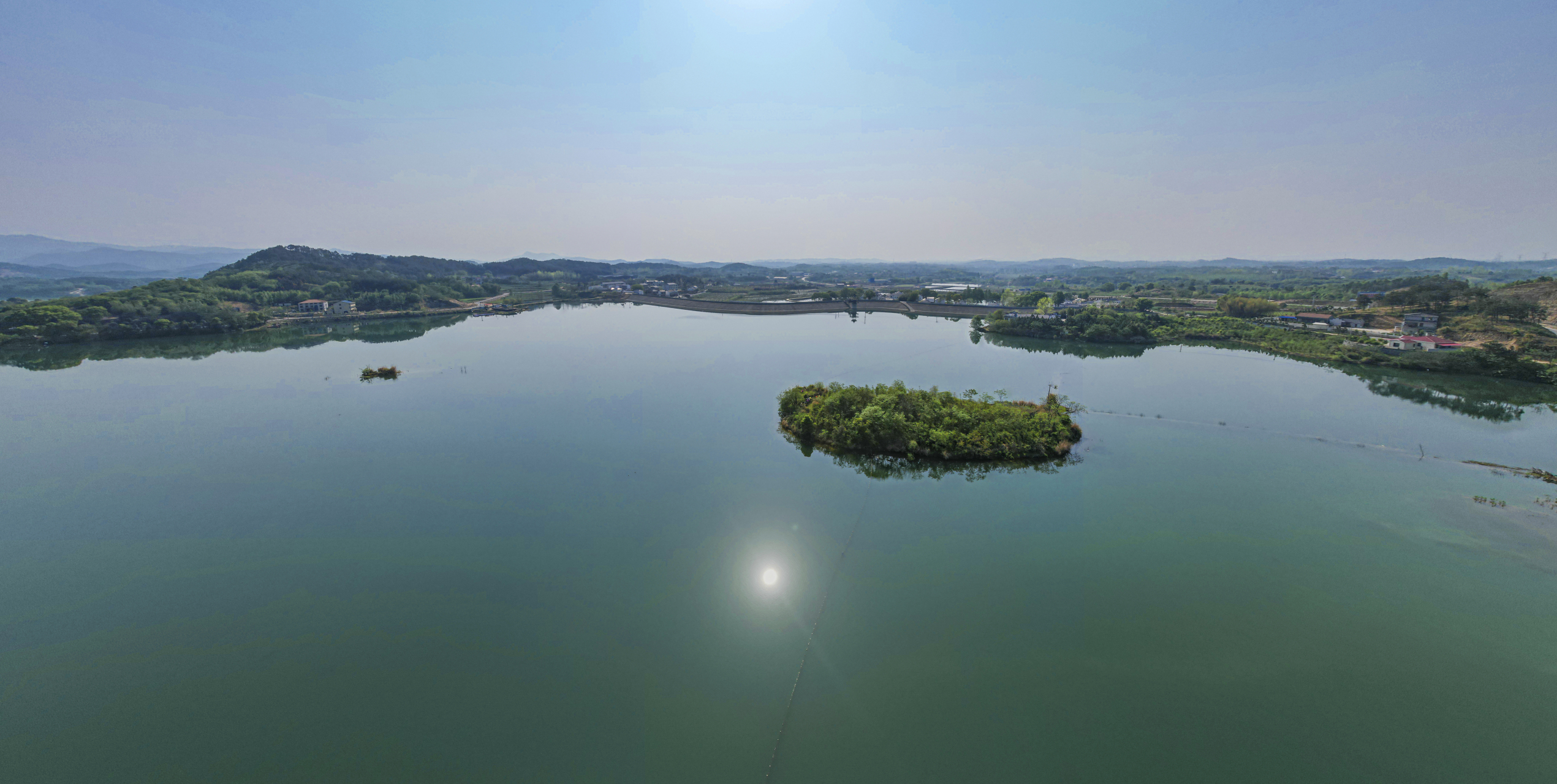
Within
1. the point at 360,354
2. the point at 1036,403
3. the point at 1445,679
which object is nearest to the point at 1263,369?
the point at 1036,403

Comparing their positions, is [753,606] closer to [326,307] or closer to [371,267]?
[326,307]

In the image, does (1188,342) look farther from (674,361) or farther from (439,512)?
(439,512)

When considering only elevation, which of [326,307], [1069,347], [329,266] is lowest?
[1069,347]

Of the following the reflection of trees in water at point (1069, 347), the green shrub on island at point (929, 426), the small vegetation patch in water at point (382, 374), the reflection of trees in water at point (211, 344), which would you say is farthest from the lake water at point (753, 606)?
the reflection of trees in water at point (211, 344)

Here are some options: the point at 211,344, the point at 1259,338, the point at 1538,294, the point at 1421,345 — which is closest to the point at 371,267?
the point at 211,344

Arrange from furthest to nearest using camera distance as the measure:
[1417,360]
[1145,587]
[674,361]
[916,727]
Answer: [674,361]
[1417,360]
[1145,587]
[916,727]

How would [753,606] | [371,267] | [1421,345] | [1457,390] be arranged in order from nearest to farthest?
[753,606], [1457,390], [1421,345], [371,267]
